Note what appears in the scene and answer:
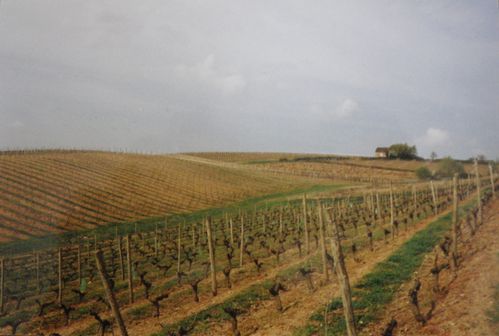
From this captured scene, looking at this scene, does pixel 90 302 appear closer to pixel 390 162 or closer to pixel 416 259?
pixel 416 259

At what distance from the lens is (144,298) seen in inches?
513

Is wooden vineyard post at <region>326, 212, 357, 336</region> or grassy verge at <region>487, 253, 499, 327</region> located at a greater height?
wooden vineyard post at <region>326, 212, 357, 336</region>

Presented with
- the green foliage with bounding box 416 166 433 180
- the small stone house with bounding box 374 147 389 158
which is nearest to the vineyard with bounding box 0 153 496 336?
the green foliage with bounding box 416 166 433 180

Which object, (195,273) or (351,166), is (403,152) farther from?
(195,273)

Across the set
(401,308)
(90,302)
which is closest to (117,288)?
(90,302)

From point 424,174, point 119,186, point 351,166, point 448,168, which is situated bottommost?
point 424,174

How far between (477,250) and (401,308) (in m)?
4.76

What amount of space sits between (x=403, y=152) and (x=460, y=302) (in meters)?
86.8

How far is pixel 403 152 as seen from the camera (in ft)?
288

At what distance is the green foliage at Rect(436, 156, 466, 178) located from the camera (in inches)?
2295

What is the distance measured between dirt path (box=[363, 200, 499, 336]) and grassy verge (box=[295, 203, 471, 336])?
290 mm

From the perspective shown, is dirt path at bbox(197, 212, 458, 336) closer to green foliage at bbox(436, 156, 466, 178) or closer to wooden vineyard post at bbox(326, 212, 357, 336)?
wooden vineyard post at bbox(326, 212, 357, 336)

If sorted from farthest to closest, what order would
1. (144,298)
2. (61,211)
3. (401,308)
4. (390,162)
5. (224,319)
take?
(390,162), (61,211), (144,298), (224,319), (401,308)

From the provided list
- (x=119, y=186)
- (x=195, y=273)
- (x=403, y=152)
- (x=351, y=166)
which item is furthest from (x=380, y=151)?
(x=195, y=273)
